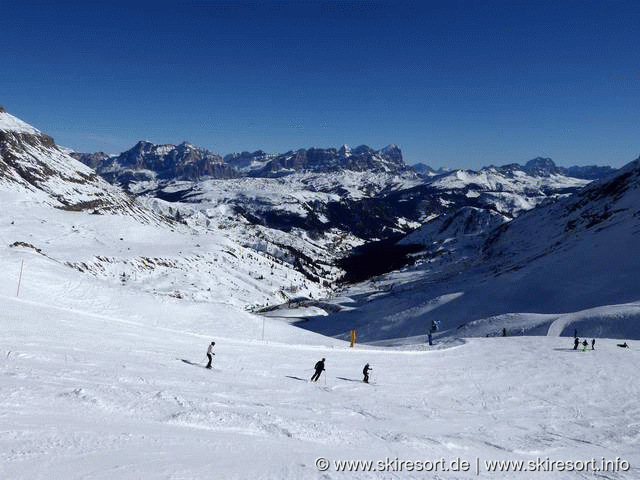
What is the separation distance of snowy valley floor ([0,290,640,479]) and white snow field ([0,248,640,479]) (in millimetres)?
77

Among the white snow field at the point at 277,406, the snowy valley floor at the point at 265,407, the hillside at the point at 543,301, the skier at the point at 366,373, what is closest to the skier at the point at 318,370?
the white snow field at the point at 277,406

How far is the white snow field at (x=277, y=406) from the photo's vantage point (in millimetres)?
13250

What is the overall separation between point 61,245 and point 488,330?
141664mm

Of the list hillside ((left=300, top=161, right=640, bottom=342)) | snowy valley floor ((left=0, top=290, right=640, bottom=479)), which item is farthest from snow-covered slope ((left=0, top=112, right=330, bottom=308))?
snowy valley floor ((left=0, top=290, right=640, bottom=479))

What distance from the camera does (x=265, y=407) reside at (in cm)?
1969

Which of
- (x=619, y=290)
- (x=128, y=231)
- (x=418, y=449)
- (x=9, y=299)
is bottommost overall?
(x=418, y=449)

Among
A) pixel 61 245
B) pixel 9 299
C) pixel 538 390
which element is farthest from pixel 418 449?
pixel 61 245

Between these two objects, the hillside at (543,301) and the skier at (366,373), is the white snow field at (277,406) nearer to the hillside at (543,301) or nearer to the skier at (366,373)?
the skier at (366,373)

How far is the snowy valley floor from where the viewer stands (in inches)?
519

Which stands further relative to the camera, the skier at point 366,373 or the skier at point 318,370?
the skier at point 366,373

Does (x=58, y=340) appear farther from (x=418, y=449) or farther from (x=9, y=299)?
(x=418, y=449)

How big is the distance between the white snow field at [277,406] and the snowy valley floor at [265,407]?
0.25 ft

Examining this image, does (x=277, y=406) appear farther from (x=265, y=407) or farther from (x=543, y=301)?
(x=543, y=301)

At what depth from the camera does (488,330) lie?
62781 mm
